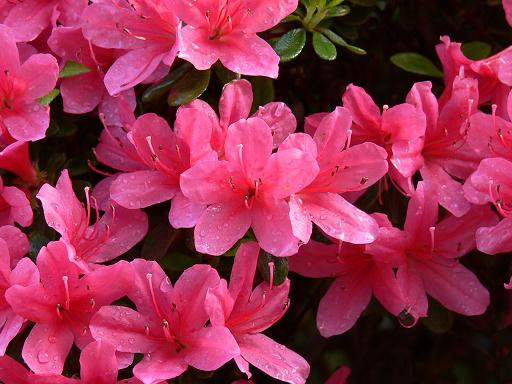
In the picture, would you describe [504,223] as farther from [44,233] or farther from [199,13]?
[44,233]

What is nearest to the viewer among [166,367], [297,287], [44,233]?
[166,367]

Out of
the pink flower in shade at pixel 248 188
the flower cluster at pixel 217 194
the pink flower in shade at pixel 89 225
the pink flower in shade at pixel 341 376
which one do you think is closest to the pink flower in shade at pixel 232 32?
the flower cluster at pixel 217 194

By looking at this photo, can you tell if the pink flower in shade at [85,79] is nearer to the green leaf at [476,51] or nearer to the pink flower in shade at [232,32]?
the pink flower in shade at [232,32]

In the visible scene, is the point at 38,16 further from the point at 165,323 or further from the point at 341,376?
the point at 341,376

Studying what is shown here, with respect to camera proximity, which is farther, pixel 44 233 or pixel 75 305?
pixel 44 233

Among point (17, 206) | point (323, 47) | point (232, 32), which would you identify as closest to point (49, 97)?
point (17, 206)

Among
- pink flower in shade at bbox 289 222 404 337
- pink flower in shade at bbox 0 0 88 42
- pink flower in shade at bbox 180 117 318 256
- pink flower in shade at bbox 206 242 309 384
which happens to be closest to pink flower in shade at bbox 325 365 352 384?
pink flower in shade at bbox 289 222 404 337

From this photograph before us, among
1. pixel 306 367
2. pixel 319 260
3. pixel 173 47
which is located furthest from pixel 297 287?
pixel 173 47

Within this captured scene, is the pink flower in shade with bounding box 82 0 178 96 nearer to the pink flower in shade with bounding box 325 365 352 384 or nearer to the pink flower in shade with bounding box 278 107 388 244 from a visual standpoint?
the pink flower in shade with bounding box 278 107 388 244
